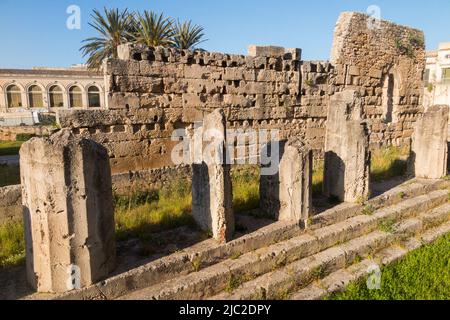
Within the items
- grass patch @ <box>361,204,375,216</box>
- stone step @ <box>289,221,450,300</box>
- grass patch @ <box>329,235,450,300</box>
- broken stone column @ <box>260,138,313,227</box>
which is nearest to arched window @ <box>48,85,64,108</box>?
broken stone column @ <box>260,138,313,227</box>

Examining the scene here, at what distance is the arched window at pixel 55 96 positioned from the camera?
38094 mm

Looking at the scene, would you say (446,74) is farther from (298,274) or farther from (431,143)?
(298,274)

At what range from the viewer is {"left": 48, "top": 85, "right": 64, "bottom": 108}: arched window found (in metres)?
38.1

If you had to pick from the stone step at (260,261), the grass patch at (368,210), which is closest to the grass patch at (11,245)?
the stone step at (260,261)

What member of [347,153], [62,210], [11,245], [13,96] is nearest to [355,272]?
[347,153]

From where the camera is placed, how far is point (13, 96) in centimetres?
3691

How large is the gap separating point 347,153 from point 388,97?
882cm

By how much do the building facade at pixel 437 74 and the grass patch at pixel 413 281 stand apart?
32.0 metres

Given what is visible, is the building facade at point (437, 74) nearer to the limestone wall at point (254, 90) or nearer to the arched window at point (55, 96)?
the limestone wall at point (254, 90)

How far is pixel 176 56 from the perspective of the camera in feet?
26.1

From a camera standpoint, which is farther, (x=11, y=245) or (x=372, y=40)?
(x=372, y=40)

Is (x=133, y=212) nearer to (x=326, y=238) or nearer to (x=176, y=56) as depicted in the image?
(x=326, y=238)

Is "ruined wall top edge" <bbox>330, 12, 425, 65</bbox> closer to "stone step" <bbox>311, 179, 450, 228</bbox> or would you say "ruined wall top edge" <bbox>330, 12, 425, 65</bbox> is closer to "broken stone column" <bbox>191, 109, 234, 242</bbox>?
"stone step" <bbox>311, 179, 450, 228</bbox>
